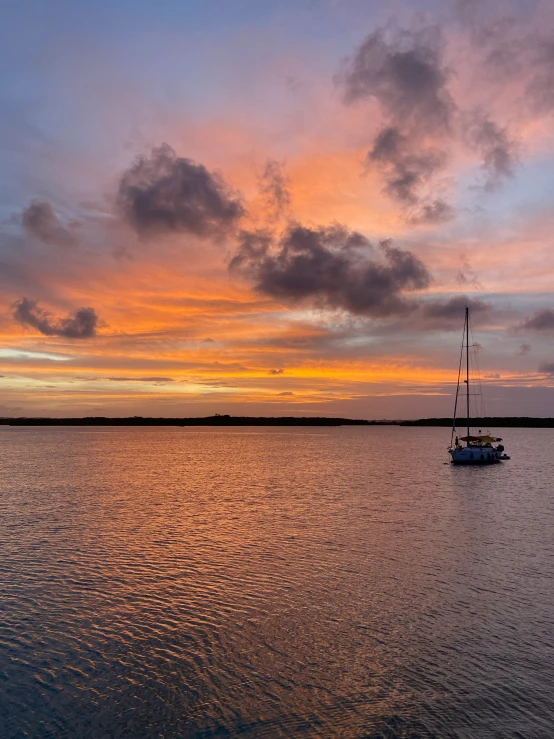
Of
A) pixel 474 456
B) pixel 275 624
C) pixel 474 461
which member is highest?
pixel 474 456

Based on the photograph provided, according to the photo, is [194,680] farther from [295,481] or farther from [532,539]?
[295,481]

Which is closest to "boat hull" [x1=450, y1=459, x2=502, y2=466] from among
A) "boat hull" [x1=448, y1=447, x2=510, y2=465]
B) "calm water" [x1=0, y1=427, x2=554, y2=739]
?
"boat hull" [x1=448, y1=447, x2=510, y2=465]

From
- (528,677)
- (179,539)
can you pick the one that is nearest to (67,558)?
(179,539)

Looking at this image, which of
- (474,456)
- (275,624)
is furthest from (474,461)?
(275,624)

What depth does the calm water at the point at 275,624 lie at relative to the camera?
52.5 feet

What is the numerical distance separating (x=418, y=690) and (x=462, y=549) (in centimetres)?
2158

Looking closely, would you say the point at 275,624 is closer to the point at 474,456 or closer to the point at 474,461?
the point at 474,461

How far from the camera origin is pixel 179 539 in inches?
1570

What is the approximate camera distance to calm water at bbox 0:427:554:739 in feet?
52.5

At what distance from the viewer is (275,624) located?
22.8m

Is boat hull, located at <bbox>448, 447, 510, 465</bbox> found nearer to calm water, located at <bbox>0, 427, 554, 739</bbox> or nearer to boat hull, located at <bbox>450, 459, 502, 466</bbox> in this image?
boat hull, located at <bbox>450, 459, 502, 466</bbox>

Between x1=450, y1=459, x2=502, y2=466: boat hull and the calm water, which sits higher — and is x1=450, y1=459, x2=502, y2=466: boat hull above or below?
below

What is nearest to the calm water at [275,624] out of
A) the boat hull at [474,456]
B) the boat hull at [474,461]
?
the boat hull at [474,456]

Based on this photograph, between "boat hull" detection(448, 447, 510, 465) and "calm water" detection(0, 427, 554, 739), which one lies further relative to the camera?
"boat hull" detection(448, 447, 510, 465)
